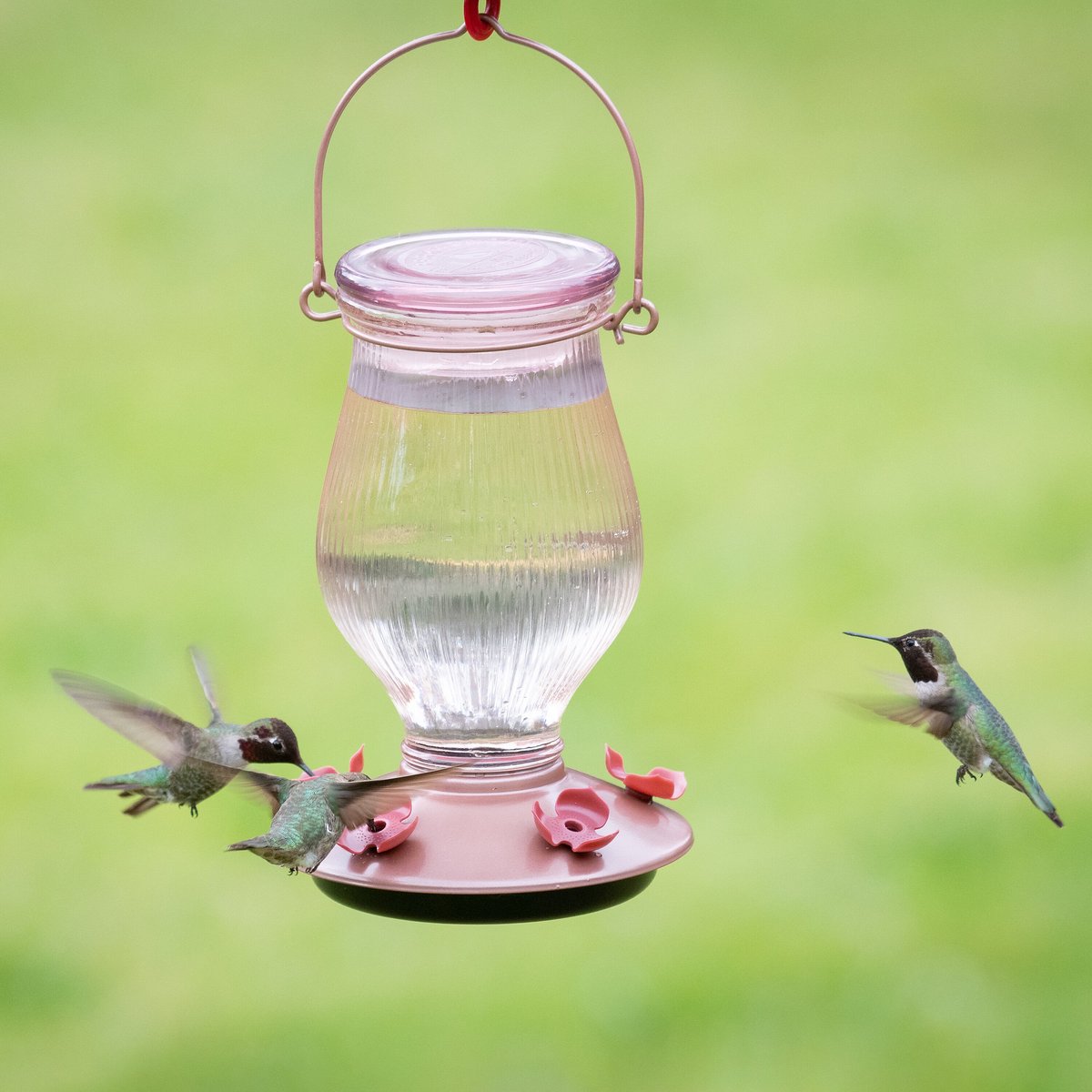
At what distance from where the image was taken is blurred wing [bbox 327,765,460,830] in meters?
2.83

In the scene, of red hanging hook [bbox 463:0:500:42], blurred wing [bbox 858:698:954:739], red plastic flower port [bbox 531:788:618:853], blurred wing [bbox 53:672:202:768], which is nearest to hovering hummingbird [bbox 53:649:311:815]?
blurred wing [bbox 53:672:202:768]

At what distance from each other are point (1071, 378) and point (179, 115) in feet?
17.0

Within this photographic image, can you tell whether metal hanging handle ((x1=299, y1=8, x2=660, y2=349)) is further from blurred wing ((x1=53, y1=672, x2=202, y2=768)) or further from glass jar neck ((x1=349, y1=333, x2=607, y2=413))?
blurred wing ((x1=53, y1=672, x2=202, y2=768))

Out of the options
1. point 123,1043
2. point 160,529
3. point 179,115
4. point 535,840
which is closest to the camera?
point 535,840

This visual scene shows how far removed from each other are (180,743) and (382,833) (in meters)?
0.50

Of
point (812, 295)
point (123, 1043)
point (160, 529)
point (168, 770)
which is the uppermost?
point (168, 770)

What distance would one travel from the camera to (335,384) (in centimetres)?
959

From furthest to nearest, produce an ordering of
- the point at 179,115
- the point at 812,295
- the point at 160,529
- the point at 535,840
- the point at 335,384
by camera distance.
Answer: the point at 179,115
the point at 812,295
the point at 335,384
the point at 160,529
the point at 535,840

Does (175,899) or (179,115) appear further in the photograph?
(179,115)

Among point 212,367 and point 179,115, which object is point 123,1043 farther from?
point 179,115

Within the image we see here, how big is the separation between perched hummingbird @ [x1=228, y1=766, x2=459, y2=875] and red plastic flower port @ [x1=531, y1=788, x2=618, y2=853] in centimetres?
16

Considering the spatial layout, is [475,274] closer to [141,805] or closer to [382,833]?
[382,833]

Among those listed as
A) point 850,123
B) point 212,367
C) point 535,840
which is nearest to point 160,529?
point 212,367

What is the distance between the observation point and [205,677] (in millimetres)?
3375
